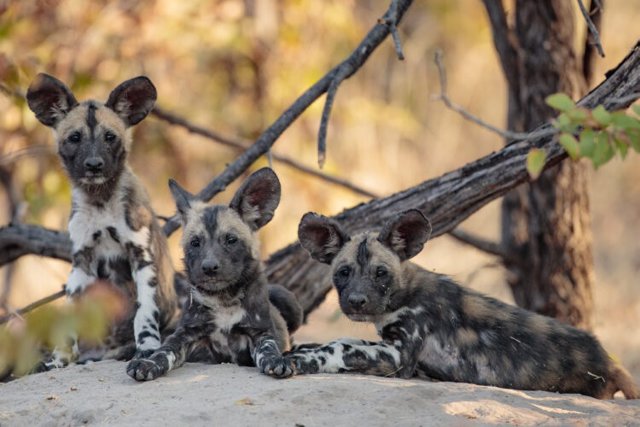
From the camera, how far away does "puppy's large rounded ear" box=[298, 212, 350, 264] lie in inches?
226

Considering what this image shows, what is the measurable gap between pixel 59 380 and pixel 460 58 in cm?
1160

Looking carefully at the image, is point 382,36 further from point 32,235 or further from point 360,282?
point 32,235

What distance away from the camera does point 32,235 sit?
714cm

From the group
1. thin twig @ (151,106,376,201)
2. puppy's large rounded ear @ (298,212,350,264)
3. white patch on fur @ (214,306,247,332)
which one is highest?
thin twig @ (151,106,376,201)

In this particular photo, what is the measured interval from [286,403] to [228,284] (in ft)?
3.63

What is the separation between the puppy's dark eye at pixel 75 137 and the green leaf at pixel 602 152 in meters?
3.23

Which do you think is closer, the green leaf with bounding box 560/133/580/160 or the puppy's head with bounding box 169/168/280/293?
the green leaf with bounding box 560/133/580/160

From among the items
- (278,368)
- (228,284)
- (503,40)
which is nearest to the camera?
(278,368)

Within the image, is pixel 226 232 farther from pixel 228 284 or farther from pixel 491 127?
pixel 491 127

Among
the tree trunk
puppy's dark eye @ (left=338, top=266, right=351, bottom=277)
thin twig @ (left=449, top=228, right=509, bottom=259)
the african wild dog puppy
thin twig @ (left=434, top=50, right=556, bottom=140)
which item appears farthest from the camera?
thin twig @ (left=449, top=228, right=509, bottom=259)

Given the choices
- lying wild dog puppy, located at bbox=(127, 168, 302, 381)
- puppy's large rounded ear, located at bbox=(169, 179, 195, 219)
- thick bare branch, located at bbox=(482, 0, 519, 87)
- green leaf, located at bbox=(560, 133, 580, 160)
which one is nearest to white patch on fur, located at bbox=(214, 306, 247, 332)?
lying wild dog puppy, located at bbox=(127, 168, 302, 381)

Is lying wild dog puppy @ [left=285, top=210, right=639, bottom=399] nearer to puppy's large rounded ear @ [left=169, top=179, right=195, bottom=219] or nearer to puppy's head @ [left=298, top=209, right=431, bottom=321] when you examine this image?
puppy's head @ [left=298, top=209, right=431, bottom=321]

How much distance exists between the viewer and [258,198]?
577 cm

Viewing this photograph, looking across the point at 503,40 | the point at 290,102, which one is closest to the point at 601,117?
the point at 503,40
